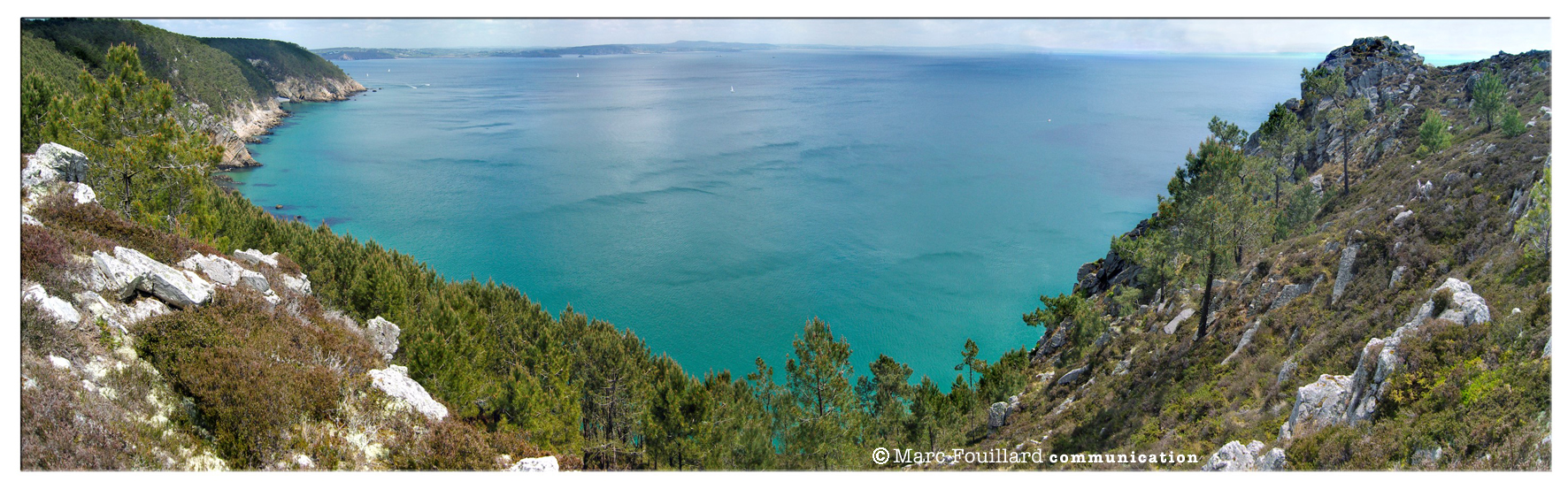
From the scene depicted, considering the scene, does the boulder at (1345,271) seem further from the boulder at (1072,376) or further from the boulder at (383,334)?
the boulder at (383,334)

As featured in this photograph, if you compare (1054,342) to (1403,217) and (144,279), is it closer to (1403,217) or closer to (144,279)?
(1403,217)

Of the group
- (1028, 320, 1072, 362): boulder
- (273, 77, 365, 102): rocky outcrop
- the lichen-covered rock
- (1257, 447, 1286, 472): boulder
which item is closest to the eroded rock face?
(1028, 320, 1072, 362): boulder

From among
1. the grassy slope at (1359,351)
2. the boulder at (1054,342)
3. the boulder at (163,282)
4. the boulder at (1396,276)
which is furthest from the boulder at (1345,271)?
the boulder at (163,282)

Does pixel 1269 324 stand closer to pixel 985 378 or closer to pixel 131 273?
pixel 985 378

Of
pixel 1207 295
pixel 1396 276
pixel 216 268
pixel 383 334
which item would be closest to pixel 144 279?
pixel 216 268

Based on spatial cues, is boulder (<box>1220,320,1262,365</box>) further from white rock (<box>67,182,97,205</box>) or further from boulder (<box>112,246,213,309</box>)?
white rock (<box>67,182,97,205</box>)
